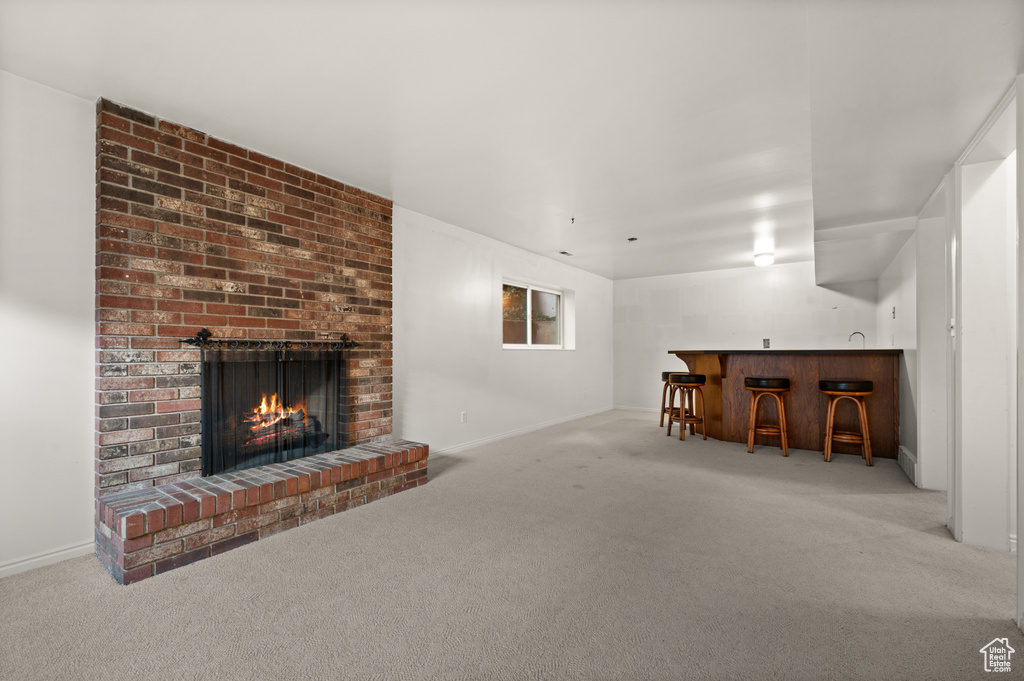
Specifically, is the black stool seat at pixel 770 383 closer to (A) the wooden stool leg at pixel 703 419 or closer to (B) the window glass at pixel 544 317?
(A) the wooden stool leg at pixel 703 419

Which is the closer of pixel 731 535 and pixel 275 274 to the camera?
pixel 731 535

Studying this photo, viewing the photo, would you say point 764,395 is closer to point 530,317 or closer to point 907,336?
point 907,336

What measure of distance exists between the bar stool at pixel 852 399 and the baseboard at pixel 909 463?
24 cm

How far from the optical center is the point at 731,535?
2.55 metres

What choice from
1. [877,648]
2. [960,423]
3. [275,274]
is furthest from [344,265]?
[960,423]

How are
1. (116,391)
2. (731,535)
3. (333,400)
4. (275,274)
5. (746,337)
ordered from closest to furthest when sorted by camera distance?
(116,391), (731,535), (275,274), (333,400), (746,337)

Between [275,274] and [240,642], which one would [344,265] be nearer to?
[275,274]

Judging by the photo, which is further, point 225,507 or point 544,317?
point 544,317

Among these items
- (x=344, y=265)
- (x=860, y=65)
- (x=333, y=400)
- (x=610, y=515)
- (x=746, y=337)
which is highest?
(x=860, y=65)

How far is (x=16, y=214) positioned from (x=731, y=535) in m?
3.97

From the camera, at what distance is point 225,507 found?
236 centimetres

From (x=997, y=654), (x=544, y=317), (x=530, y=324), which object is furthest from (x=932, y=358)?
(x=544, y=317)

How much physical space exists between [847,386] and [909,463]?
745 millimetres

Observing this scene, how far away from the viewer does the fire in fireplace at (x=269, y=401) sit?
2.73 m
